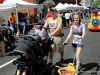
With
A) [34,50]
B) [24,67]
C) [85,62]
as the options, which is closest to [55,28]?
[34,50]

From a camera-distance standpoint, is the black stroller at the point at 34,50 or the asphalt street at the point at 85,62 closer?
the black stroller at the point at 34,50

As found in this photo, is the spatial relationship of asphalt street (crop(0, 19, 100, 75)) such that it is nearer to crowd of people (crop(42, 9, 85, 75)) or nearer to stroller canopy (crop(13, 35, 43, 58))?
crowd of people (crop(42, 9, 85, 75))

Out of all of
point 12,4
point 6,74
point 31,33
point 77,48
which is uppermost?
point 12,4

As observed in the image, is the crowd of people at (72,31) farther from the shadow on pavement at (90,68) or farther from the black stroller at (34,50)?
the black stroller at (34,50)

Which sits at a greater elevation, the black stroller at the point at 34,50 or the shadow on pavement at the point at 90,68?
the black stroller at the point at 34,50

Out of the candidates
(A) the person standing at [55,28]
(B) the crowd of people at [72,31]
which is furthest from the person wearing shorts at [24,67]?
(A) the person standing at [55,28]

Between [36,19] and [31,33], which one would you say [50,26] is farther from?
[36,19]

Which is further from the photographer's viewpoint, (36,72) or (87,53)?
(87,53)

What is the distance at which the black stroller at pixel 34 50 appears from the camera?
5.09 meters

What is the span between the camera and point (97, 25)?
16750 millimetres

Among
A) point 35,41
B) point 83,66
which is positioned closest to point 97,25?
point 83,66

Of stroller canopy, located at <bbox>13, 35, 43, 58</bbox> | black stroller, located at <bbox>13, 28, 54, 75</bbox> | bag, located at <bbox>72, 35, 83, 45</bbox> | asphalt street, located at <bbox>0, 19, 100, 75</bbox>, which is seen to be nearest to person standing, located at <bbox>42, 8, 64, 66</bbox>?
bag, located at <bbox>72, 35, 83, 45</bbox>

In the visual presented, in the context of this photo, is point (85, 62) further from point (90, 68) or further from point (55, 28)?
point (55, 28)

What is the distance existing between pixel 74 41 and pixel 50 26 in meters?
0.98
